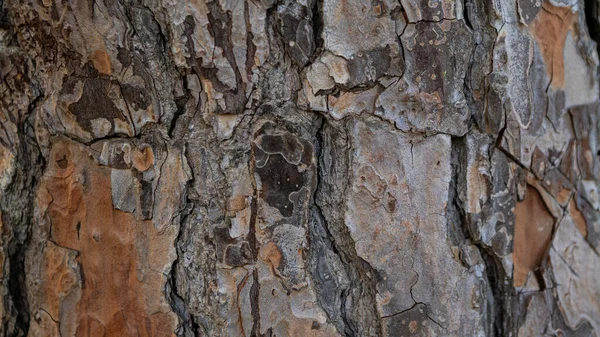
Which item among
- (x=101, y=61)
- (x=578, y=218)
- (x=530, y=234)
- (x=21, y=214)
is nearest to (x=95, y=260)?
(x=21, y=214)

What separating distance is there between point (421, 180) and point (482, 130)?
126mm

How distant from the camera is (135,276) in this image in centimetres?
86

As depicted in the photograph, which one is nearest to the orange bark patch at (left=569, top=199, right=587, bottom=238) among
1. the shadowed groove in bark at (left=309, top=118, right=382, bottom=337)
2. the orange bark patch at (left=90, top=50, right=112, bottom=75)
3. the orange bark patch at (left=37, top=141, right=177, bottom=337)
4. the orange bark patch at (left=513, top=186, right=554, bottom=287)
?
the orange bark patch at (left=513, top=186, right=554, bottom=287)

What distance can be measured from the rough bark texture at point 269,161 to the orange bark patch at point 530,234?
0.02 metres

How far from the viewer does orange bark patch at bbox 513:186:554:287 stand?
933 mm

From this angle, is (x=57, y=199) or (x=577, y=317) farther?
(x=577, y=317)

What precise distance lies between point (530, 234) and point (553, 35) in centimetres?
34

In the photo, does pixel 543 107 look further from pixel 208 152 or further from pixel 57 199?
pixel 57 199

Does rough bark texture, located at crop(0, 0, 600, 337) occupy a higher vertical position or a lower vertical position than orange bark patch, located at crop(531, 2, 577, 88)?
lower

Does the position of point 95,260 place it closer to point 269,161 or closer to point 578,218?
point 269,161

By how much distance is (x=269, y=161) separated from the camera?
81 centimetres

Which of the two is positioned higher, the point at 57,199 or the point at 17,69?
the point at 17,69

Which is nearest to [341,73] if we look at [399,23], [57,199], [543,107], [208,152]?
[399,23]

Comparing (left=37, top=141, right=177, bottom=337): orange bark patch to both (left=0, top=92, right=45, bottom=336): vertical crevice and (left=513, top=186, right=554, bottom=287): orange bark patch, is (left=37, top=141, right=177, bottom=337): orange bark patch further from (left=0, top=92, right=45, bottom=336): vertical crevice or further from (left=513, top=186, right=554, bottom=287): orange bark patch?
(left=513, top=186, right=554, bottom=287): orange bark patch
